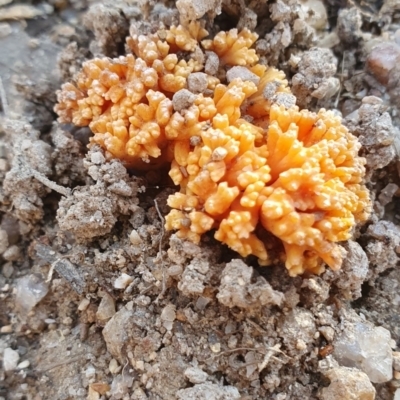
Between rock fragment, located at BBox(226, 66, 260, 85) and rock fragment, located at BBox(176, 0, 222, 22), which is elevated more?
rock fragment, located at BBox(176, 0, 222, 22)

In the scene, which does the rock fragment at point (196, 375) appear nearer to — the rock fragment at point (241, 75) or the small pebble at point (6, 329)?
the small pebble at point (6, 329)

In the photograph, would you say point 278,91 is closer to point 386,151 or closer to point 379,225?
point 386,151

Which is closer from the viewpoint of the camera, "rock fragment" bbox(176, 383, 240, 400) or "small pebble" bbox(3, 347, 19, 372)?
"rock fragment" bbox(176, 383, 240, 400)

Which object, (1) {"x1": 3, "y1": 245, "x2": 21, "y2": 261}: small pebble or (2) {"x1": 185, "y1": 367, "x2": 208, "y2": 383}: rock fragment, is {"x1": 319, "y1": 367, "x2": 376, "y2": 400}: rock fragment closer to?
(2) {"x1": 185, "y1": 367, "x2": 208, "y2": 383}: rock fragment

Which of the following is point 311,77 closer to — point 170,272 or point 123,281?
point 170,272

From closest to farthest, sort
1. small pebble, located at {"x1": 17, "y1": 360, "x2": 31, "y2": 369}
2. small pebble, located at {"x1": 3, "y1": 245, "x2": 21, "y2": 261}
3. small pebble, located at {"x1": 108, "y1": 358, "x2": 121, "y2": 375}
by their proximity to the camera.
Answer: small pebble, located at {"x1": 108, "y1": 358, "x2": 121, "y2": 375}, small pebble, located at {"x1": 17, "y1": 360, "x2": 31, "y2": 369}, small pebble, located at {"x1": 3, "y1": 245, "x2": 21, "y2": 261}

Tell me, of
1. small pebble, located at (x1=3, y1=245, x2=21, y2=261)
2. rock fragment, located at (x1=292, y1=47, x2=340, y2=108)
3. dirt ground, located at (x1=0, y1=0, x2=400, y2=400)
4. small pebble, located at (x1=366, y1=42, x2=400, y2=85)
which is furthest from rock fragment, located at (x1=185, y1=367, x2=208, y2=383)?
small pebble, located at (x1=366, y1=42, x2=400, y2=85)

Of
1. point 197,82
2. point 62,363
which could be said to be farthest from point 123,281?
point 197,82

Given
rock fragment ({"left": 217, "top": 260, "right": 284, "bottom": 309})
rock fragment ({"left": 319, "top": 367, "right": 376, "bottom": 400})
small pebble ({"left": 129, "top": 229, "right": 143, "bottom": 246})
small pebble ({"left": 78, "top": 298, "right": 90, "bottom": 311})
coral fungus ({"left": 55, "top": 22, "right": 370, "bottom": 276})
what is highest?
coral fungus ({"left": 55, "top": 22, "right": 370, "bottom": 276})
